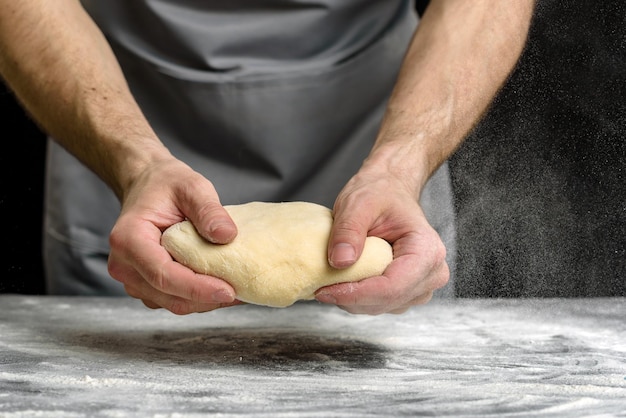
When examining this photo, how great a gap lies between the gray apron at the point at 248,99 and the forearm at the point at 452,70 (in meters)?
0.18

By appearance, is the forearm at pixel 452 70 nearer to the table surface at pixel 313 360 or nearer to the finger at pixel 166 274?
the table surface at pixel 313 360

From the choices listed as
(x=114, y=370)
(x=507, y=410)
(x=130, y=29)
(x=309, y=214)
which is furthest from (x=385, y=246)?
(x=130, y=29)

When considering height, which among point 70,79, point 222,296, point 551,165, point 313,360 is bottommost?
point 313,360

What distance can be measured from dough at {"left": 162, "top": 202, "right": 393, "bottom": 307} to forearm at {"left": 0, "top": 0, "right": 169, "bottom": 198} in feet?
1.27

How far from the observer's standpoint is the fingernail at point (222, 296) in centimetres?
126

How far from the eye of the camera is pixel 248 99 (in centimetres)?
195

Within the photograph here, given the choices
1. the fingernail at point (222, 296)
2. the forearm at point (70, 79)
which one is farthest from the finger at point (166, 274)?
the forearm at point (70, 79)

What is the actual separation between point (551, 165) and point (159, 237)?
924mm

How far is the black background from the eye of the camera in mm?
1792

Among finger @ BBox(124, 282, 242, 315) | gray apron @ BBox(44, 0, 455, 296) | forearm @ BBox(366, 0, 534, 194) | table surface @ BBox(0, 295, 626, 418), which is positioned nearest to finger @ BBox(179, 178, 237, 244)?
finger @ BBox(124, 282, 242, 315)

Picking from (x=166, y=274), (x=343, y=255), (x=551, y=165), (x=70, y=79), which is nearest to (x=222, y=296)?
(x=166, y=274)

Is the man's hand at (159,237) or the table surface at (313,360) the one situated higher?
the man's hand at (159,237)

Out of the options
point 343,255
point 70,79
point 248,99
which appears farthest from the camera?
point 248,99

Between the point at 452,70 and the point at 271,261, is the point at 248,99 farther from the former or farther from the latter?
the point at 271,261
